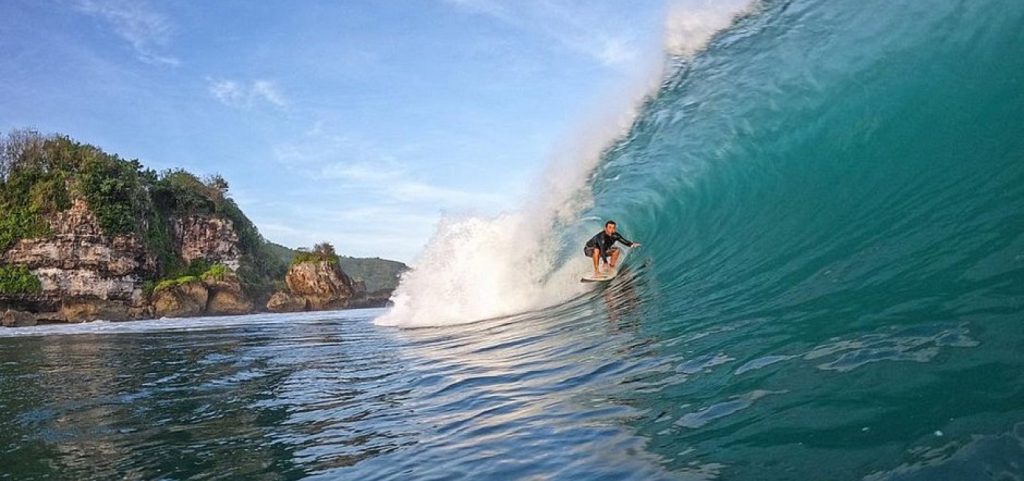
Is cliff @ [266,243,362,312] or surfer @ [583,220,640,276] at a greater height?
cliff @ [266,243,362,312]

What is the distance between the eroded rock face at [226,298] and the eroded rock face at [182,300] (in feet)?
3.54

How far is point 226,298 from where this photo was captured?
5403 cm

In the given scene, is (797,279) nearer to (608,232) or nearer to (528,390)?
(528,390)

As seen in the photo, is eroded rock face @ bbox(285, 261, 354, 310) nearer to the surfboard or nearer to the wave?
the wave

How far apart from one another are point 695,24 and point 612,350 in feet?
21.6

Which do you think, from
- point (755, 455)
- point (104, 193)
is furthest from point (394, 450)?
point (104, 193)

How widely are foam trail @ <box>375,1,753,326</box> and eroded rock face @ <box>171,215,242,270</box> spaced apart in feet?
159

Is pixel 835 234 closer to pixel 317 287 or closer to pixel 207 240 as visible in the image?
pixel 317 287

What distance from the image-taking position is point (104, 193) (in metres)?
47.5

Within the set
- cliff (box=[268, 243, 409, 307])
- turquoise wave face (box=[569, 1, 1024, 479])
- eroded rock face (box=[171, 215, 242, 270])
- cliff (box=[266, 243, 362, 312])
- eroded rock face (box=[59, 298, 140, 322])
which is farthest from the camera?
cliff (box=[268, 243, 409, 307])

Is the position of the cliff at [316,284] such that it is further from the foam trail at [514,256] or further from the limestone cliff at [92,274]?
the foam trail at [514,256]

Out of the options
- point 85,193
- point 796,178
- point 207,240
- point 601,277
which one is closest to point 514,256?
point 601,277

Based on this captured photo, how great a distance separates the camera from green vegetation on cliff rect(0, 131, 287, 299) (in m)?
45.1

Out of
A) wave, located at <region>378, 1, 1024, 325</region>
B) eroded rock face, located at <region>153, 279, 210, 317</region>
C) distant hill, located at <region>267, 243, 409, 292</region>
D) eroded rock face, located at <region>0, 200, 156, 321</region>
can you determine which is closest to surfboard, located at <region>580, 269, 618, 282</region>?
wave, located at <region>378, 1, 1024, 325</region>
